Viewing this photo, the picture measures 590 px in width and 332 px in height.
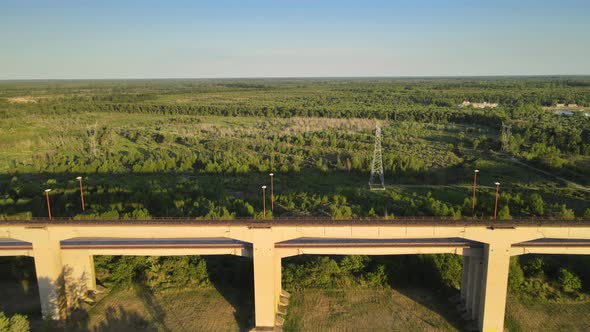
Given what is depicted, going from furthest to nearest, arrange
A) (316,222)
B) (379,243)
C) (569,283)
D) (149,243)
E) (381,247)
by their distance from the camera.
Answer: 1. (569,283)
2. (149,243)
3. (379,243)
4. (381,247)
5. (316,222)

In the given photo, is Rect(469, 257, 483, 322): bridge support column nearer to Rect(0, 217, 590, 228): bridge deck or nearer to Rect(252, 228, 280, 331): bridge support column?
Rect(0, 217, 590, 228): bridge deck

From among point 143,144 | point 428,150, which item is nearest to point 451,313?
point 428,150

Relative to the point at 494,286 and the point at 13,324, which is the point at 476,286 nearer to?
the point at 494,286

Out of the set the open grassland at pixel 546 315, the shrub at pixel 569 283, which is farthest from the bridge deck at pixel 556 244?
the open grassland at pixel 546 315

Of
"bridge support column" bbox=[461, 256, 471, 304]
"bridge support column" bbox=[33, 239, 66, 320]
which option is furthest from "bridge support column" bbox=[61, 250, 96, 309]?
"bridge support column" bbox=[461, 256, 471, 304]

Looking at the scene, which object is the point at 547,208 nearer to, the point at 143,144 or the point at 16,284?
the point at 16,284

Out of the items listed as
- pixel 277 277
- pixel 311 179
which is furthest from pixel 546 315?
pixel 311 179
